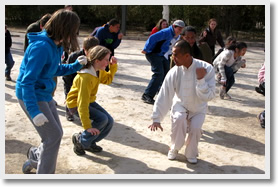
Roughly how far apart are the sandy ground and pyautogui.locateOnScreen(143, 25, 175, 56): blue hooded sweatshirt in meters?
1.02

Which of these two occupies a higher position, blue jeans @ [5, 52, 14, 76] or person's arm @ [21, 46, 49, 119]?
person's arm @ [21, 46, 49, 119]

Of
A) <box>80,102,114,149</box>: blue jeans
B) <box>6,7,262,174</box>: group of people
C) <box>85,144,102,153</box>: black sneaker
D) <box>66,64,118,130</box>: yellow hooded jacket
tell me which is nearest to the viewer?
<box>6,7,262,174</box>: group of people

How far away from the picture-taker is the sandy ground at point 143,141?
4.33 metres

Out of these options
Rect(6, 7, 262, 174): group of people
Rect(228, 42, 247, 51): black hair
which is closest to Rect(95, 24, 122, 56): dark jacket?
Rect(6, 7, 262, 174): group of people

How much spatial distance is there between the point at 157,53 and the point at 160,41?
A: 0.26 meters

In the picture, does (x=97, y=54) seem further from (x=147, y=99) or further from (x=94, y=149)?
(x=147, y=99)

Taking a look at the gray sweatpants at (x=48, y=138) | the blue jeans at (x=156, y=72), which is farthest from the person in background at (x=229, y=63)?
the gray sweatpants at (x=48, y=138)

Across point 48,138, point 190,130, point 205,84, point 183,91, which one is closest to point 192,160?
point 190,130

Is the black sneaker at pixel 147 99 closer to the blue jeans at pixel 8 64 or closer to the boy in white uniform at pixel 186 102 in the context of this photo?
the boy in white uniform at pixel 186 102

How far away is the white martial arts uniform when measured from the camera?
4391mm

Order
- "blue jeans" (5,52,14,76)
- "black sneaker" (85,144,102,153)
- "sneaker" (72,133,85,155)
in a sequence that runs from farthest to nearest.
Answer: "blue jeans" (5,52,14,76) < "black sneaker" (85,144,102,153) < "sneaker" (72,133,85,155)

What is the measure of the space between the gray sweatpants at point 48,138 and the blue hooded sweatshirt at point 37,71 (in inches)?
3.7

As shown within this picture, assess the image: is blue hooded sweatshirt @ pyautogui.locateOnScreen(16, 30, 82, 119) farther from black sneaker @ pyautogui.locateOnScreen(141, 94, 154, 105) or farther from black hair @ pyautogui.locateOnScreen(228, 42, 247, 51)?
black hair @ pyautogui.locateOnScreen(228, 42, 247, 51)

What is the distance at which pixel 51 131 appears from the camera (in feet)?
11.2
